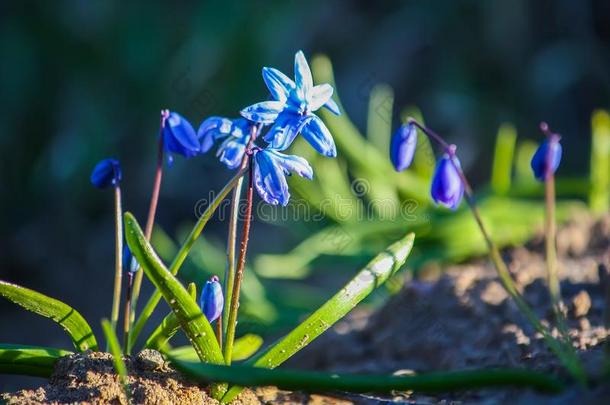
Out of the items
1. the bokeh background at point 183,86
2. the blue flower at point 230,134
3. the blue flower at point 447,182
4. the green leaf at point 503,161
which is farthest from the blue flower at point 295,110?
the bokeh background at point 183,86

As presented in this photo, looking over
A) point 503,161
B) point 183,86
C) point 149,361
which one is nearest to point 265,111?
point 149,361

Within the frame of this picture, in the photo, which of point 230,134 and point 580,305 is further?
point 580,305

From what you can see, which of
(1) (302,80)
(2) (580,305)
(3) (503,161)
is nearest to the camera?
(1) (302,80)

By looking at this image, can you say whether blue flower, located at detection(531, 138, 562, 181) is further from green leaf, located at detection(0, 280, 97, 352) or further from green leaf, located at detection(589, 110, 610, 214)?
green leaf, located at detection(589, 110, 610, 214)

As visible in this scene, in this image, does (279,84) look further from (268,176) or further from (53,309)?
(53,309)

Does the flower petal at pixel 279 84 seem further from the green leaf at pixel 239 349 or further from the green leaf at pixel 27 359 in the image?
the green leaf at pixel 27 359

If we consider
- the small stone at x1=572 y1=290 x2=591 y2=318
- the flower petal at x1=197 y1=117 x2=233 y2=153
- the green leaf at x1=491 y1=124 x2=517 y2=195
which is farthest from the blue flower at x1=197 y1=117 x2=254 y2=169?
the green leaf at x1=491 y1=124 x2=517 y2=195

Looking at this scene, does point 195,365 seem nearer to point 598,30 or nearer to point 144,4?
point 144,4

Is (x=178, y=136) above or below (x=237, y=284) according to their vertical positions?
above
